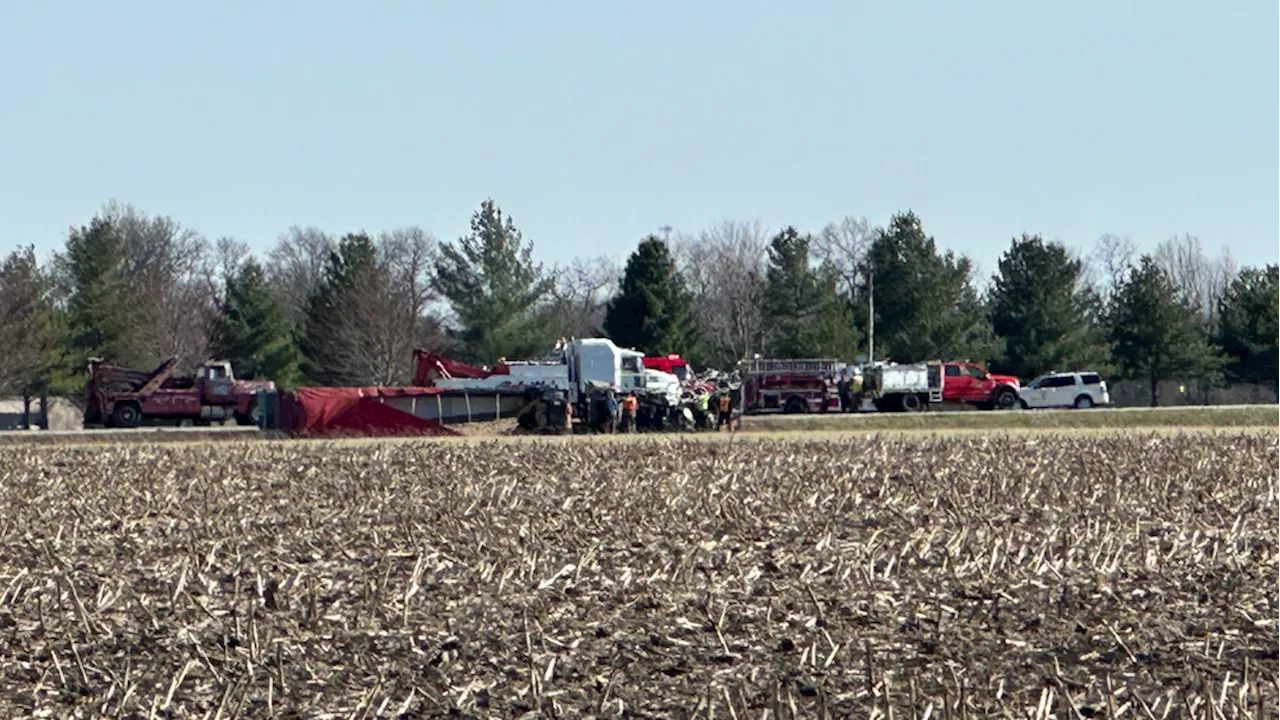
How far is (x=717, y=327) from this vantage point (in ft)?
331

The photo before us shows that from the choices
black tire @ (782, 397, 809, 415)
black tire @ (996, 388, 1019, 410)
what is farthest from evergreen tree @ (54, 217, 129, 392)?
black tire @ (996, 388, 1019, 410)

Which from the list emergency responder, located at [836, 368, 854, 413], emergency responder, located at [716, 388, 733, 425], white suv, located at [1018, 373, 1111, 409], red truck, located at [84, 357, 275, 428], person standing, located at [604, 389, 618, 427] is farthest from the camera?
white suv, located at [1018, 373, 1111, 409]

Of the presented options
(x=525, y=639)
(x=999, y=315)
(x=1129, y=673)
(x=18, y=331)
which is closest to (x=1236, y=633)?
(x=1129, y=673)

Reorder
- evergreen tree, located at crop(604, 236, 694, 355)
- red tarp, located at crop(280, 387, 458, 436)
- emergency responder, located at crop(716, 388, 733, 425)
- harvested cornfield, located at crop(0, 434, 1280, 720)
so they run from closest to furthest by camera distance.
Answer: harvested cornfield, located at crop(0, 434, 1280, 720) < red tarp, located at crop(280, 387, 458, 436) < emergency responder, located at crop(716, 388, 733, 425) < evergreen tree, located at crop(604, 236, 694, 355)

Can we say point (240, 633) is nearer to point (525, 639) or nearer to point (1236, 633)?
point (525, 639)

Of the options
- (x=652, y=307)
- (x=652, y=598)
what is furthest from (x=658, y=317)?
(x=652, y=598)

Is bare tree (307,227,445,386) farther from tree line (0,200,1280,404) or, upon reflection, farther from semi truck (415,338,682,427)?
semi truck (415,338,682,427)

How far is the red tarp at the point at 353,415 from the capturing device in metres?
50.4

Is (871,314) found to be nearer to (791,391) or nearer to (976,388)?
(976,388)

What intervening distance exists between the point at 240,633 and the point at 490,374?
133ft

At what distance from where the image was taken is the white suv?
→ 6962 centimetres

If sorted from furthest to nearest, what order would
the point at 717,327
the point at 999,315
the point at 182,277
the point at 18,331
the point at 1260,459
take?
the point at 182,277
the point at 717,327
the point at 999,315
the point at 18,331
the point at 1260,459

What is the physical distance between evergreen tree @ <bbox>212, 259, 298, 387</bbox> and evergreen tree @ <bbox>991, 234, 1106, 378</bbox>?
103ft

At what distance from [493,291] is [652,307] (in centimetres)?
810
